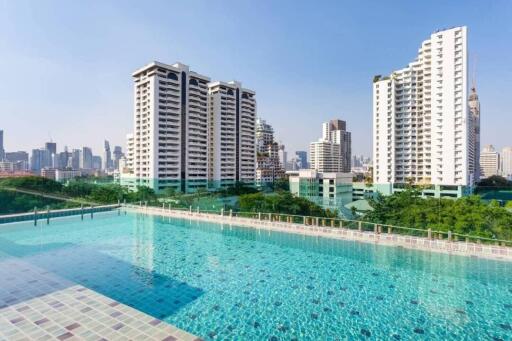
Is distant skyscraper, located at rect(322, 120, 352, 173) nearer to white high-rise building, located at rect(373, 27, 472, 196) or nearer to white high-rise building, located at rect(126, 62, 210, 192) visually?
white high-rise building, located at rect(373, 27, 472, 196)

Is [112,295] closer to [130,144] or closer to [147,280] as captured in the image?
[147,280]

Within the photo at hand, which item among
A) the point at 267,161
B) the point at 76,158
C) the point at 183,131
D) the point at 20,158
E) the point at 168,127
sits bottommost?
the point at 267,161

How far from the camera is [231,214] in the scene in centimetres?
2161

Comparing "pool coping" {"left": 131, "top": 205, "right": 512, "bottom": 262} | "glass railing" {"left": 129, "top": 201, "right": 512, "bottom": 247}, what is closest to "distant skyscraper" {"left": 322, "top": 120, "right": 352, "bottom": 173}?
"glass railing" {"left": 129, "top": 201, "right": 512, "bottom": 247}

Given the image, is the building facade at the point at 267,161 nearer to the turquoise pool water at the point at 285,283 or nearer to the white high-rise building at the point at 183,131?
the white high-rise building at the point at 183,131

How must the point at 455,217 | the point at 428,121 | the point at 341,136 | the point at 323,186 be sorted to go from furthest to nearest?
the point at 341,136, the point at 323,186, the point at 428,121, the point at 455,217

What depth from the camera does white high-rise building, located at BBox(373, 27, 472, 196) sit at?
1612 inches

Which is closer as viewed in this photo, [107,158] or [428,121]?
[428,121]

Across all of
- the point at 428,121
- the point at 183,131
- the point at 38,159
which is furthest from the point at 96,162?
the point at 428,121

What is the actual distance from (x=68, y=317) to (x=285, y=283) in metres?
6.84

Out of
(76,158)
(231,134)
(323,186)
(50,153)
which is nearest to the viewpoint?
(323,186)

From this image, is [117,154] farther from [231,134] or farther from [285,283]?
[285,283]

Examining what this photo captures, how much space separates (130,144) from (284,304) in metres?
48.6

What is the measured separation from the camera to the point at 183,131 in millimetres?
46281
